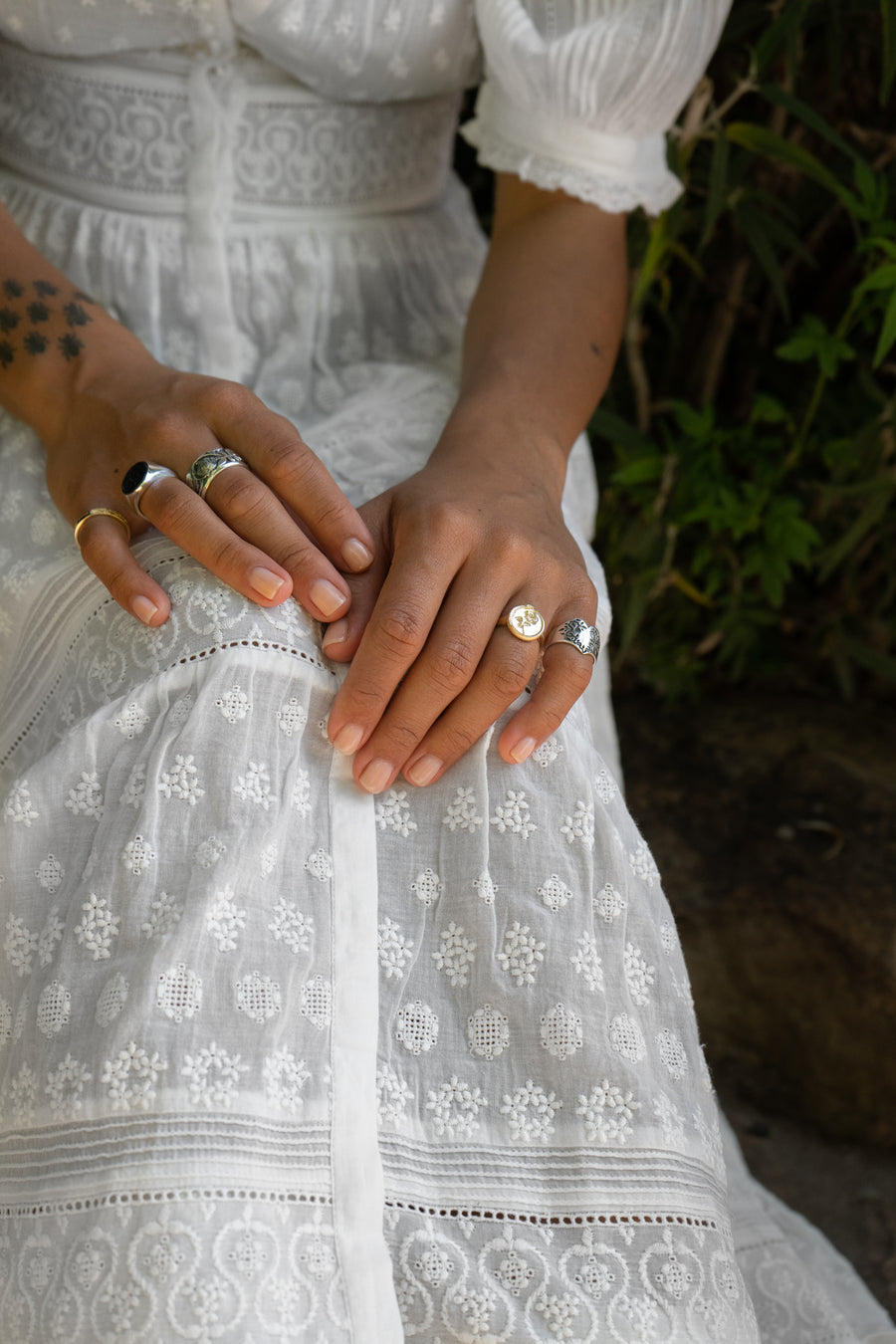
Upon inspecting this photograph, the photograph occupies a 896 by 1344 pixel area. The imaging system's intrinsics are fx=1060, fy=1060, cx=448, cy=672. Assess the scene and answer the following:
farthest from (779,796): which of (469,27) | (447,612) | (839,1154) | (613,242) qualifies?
(469,27)

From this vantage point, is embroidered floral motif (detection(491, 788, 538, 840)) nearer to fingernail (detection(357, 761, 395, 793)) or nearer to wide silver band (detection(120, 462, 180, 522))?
fingernail (detection(357, 761, 395, 793))

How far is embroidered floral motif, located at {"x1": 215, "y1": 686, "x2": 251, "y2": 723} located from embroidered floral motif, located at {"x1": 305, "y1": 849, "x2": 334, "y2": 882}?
95mm

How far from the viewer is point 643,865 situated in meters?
0.71

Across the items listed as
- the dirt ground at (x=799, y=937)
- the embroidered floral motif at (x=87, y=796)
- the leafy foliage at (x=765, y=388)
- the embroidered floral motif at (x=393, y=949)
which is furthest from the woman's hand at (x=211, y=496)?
the dirt ground at (x=799, y=937)

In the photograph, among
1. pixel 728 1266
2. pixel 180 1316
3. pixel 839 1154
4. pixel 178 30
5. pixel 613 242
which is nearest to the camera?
pixel 180 1316

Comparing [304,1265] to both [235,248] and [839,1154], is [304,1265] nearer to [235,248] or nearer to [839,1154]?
[235,248]

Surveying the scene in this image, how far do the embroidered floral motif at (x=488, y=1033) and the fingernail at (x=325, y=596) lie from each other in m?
0.27

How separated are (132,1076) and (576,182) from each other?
2.65 ft

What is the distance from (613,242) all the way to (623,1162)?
814 millimetres

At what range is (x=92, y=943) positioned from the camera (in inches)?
23.9

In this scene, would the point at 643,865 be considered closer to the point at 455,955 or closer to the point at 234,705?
the point at 455,955

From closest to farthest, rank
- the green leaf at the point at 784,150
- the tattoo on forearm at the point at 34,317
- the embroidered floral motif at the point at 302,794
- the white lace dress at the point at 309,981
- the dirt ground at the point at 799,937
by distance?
the white lace dress at the point at 309,981 → the embroidered floral motif at the point at 302,794 → the tattoo on forearm at the point at 34,317 → the green leaf at the point at 784,150 → the dirt ground at the point at 799,937

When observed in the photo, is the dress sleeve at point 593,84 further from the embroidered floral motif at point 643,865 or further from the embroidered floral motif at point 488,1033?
the embroidered floral motif at point 488,1033

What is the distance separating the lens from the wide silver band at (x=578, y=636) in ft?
2.46
